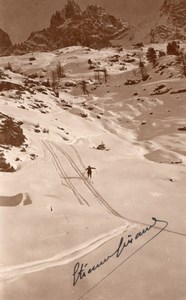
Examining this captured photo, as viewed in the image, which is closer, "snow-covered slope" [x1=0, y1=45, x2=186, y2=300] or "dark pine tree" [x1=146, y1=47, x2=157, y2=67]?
"snow-covered slope" [x1=0, y1=45, x2=186, y2=300]

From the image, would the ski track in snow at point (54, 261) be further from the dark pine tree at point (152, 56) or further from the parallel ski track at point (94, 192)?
the dark pine tree at point (152, 56)

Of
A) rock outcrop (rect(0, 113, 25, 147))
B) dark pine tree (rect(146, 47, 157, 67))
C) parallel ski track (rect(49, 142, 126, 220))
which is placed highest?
dark pine tree (rect(146, 47, 157, 67))

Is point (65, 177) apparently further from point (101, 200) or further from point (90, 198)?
point (101, 200)

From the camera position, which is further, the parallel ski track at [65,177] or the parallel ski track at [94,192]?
the parallel ski track at [65,177]

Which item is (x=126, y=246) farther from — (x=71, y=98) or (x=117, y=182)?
(x=71, y=98)

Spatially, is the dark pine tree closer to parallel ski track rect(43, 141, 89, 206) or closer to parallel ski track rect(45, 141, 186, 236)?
parallel ski track rect(43, 141, 89, 206)

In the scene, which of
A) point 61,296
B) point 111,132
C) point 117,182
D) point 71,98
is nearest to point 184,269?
point 61,296

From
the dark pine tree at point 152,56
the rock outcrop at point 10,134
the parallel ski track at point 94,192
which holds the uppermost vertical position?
the dark pine tree at point 152,56
